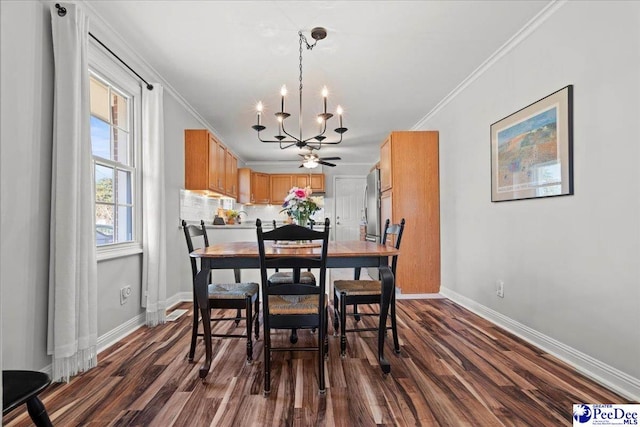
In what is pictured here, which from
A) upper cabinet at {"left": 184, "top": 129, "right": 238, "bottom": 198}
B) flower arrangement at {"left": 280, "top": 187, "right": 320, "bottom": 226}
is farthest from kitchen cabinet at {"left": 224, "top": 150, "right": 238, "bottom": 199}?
flower arrangement at {"left": 280, "top": 187, "right": 320, "bottom": 226}

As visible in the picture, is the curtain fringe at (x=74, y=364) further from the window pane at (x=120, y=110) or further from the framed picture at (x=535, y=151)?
the framed picture at (x=535, y=151)

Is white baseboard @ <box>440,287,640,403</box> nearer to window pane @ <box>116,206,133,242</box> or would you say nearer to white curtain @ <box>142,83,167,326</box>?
white curtain @ <box>142,83,167,326</box>

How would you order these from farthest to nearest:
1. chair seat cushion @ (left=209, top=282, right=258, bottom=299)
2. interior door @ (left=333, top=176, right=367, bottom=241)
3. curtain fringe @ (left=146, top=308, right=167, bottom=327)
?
1. interior door @ (left=333, top=176, right=367, bottom=241)
2. curtain fringe @ (left=146, top=308, right=167, bottom=327)
3. chair seat cushion @ (left=209, top=282, right=258, bottom=299)

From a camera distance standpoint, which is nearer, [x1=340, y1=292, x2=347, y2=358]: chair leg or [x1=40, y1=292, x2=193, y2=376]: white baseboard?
[x1=340, y1=292, x2=347, y2=358]: chair leg

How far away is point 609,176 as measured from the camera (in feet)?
6.07

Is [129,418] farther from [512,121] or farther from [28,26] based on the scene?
[512,121]

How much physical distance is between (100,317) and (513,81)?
3.85 meters

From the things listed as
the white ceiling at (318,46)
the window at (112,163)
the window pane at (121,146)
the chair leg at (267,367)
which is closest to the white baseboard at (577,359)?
the chair leg at (267,367)

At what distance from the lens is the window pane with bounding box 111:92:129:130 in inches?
109

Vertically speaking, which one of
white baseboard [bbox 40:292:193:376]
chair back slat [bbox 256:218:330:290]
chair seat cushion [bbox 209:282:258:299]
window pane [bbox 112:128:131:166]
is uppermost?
window pane [bbox 112:128:131:166]

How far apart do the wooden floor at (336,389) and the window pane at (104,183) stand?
1.18 meters

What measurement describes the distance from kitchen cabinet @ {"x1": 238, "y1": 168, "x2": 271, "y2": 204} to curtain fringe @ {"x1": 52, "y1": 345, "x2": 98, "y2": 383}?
486cm

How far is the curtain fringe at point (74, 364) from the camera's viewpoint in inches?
75.5

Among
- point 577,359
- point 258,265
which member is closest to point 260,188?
point 258,265
